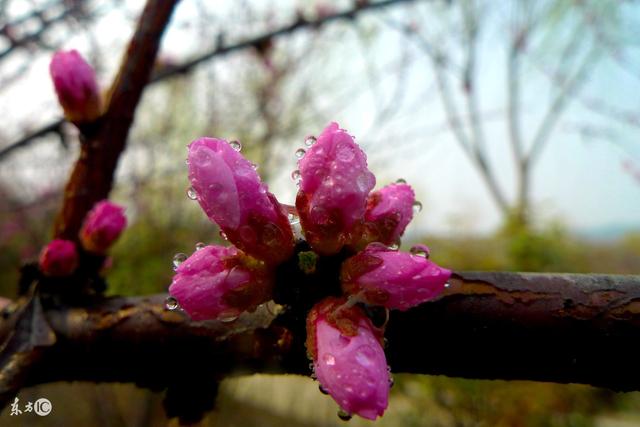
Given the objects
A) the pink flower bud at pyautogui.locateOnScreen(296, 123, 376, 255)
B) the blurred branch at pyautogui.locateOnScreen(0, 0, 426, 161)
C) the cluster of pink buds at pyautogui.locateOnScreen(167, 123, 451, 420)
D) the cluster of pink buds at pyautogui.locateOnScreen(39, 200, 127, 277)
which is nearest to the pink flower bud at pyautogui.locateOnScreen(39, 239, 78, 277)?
the cluster of pink buds at pyautogui.locateOnScreen(39, 200, 127, 277)

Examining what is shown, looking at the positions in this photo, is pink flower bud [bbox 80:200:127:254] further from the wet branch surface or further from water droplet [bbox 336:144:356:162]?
water droplet [bbox 336:144:356:162]

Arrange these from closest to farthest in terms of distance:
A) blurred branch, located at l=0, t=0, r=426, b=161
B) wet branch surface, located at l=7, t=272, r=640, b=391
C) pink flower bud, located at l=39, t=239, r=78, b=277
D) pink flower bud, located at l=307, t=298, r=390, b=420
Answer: pink flower bud, located at l=307, t=298, r=390, b=420, wet branch surface, located at l=7, t=272, r=640, b=391, pink flower bud, located at l=39, t=239, r=78, b=277, blurred branch, located at l=0, t=0, r=426, b=161

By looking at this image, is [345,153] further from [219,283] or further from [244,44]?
[244,44]

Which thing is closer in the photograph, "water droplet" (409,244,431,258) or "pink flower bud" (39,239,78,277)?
"water droplet" (409,244,431,258)

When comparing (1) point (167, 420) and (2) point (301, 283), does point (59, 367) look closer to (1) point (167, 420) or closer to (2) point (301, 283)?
(1) point (167, 420)

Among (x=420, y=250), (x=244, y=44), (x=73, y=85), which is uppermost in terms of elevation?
(x=244, y=44)

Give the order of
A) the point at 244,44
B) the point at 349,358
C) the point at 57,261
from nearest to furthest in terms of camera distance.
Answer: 1. the point at 349,358
2. the point at 57,261
3. the point at 244,44

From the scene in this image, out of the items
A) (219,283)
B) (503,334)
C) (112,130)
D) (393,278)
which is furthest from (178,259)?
A: (112,130)
